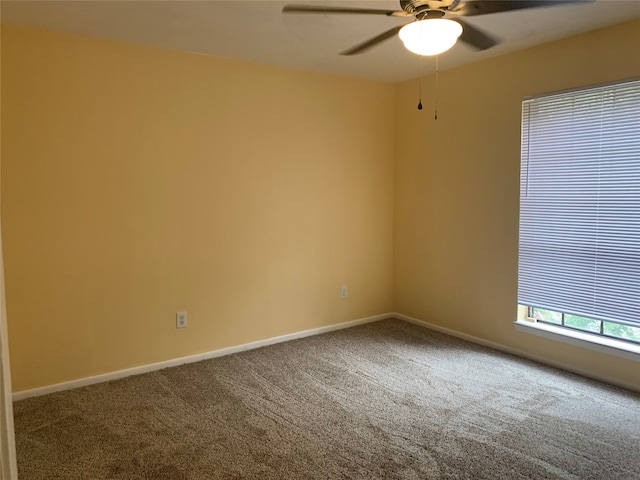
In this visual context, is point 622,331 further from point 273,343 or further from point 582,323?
point 273,343

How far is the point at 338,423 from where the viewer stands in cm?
262

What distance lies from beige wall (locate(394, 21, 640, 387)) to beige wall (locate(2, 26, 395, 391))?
0.48m

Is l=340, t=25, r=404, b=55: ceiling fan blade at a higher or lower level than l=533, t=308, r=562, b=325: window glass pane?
higher

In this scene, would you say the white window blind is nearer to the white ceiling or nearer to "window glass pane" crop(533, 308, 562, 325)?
"window glass pane" crop(533, 308, 562, 325)

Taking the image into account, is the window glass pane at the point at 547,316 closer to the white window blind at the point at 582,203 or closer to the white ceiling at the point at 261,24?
the white window blind at the point at 582,203

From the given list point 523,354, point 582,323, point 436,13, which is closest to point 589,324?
point 582,323

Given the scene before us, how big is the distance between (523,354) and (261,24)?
3.05m

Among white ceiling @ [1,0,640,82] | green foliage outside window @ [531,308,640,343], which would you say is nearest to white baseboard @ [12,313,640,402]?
green foliage outside window @ [531,308,640,343]

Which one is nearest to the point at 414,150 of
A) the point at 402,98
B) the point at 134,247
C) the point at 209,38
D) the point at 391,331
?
the point at 402,98

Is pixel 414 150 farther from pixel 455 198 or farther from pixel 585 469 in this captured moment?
pixel 585 469

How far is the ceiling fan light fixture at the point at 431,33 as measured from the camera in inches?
→ 75.6

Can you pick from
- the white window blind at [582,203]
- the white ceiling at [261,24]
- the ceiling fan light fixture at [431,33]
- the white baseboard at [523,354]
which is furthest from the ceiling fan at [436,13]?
the white baseboard at [523,354]

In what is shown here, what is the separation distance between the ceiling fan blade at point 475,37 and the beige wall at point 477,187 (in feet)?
3.72

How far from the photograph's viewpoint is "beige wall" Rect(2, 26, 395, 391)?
116 inches
